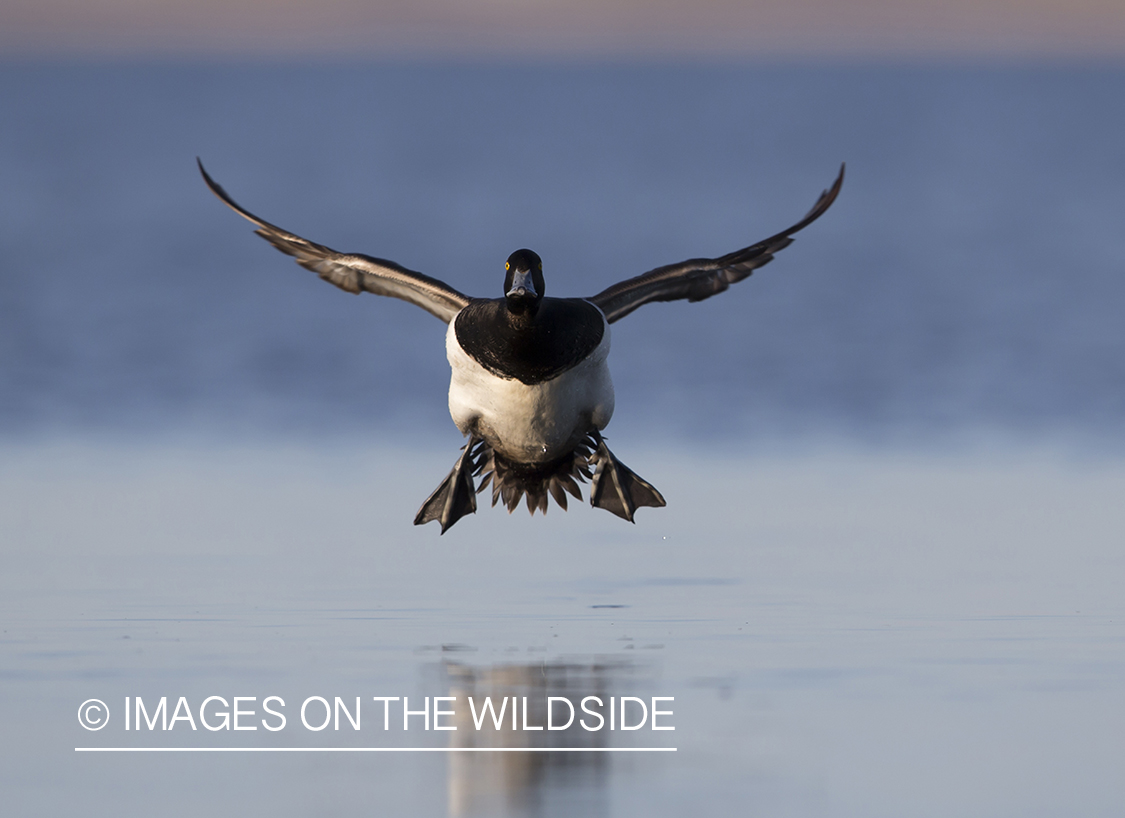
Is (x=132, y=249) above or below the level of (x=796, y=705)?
above

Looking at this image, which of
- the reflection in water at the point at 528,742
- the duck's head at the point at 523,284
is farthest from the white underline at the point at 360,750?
the duck's head at the point at 523,284

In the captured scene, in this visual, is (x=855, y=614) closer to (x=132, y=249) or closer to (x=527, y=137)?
(x=132, y=249)

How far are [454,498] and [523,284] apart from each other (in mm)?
1555

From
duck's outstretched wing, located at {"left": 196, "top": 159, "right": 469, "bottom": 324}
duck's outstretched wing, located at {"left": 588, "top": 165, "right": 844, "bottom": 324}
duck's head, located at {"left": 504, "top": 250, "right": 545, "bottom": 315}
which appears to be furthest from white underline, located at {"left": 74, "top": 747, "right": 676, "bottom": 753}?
duck's outstretched wing, located at {"left": 196, "top": 159, "right": 469, "bottom": 324}

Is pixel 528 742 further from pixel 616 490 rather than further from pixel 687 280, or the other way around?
pixel 687 280

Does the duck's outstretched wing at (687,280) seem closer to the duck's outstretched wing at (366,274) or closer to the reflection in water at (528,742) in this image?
the duck's outstretched wing at (366,274)

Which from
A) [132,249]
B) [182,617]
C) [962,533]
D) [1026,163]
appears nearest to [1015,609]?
[962,533]

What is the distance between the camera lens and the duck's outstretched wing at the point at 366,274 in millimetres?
10961

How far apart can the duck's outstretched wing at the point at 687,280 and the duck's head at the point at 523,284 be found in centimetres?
96

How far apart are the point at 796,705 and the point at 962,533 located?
4402 mm

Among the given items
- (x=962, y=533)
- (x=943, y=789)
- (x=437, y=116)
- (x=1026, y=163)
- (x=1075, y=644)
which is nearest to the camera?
(x=943, y=789)

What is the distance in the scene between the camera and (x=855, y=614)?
8.82 metres

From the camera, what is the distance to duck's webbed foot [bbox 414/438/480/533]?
10.3 m

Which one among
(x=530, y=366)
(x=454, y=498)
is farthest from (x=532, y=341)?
(x=454, y=498)
